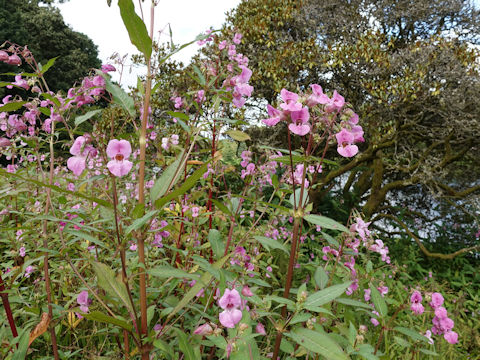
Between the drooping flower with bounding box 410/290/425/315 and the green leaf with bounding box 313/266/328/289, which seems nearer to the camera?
A: the green leaf with bounding box 313/266/328/289

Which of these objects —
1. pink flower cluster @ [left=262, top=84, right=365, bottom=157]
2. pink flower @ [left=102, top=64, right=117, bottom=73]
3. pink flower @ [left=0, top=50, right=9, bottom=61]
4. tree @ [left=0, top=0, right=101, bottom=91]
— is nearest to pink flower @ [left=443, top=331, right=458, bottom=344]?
pink flower cluster @ [left=262, top=84, right=365, bottom=157]

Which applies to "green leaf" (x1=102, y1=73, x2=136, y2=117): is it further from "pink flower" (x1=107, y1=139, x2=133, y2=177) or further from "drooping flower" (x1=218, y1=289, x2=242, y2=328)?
"drooping flower" (x1=218, y1=289, x2=242, y2=328)

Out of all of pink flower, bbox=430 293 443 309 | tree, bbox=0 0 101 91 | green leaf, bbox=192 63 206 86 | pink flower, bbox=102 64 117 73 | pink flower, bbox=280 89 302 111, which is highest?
tree, bbox=0 0 101 91

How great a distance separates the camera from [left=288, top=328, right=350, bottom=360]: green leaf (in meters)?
0.90

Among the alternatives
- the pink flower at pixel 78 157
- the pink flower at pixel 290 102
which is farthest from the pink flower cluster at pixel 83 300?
the pink flower at pixel 290 102

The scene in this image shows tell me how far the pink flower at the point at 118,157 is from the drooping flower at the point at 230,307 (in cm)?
48

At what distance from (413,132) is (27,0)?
19.8 metres

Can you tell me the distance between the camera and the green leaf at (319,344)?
902mm

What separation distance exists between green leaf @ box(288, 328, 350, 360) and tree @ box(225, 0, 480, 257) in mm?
3312

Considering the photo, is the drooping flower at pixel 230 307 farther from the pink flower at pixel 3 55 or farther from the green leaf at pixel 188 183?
the pink flower at pixel 3 55

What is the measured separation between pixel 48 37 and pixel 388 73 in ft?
57.3

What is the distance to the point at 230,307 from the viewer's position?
106cm

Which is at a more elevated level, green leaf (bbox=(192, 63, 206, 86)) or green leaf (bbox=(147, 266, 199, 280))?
green leaf (bbox=(192, 63, 206, 86))

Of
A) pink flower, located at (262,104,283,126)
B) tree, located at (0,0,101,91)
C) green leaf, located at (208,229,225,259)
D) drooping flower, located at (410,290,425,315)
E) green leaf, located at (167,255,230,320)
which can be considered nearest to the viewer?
green leaf, located at (167,255,230,320)
